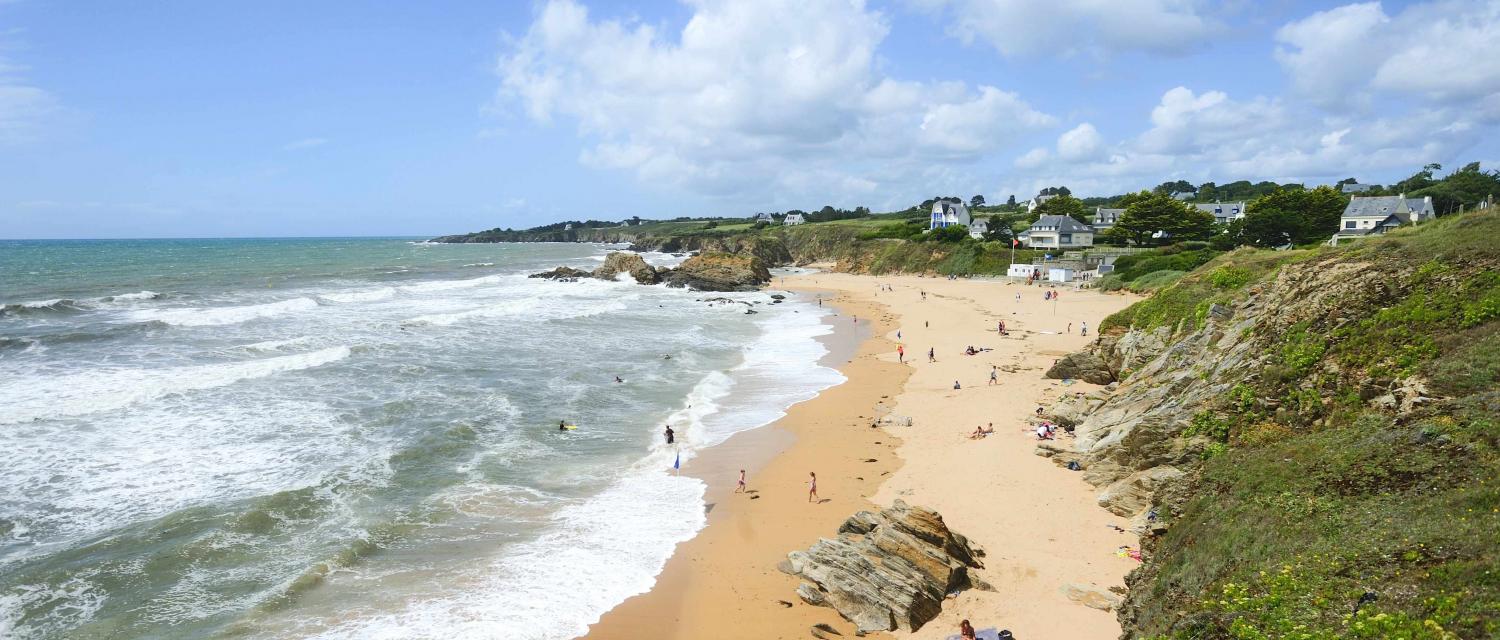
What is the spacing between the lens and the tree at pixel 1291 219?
60.5m

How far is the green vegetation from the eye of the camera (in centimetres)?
834

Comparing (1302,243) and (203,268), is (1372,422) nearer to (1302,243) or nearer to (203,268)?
(1302,243)

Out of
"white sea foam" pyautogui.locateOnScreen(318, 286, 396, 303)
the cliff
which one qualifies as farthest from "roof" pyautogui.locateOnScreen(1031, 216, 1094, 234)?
"white sea foam" pyautogui.locateOnScreen(318, 286, 396, 303)

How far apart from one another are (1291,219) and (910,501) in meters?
59.6

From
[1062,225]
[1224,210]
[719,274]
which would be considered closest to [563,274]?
[719,274]

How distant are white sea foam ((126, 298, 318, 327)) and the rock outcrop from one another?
47.4 m

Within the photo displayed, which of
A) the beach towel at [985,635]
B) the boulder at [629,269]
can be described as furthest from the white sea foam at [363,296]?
the beach towel at [985,635]

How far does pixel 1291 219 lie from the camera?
198ft

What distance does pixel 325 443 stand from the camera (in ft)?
76.3

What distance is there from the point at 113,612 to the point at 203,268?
106149mm

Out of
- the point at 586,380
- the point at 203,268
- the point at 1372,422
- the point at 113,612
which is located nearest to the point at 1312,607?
the point at 1372,422

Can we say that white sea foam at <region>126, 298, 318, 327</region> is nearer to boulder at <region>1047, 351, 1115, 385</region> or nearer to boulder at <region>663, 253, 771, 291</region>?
boulder at <region>663, 253, 771, 291</region>

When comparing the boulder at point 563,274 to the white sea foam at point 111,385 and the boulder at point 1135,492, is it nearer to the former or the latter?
the white sea foam at point 111,385

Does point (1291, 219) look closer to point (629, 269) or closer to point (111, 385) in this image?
point (629, 269)
